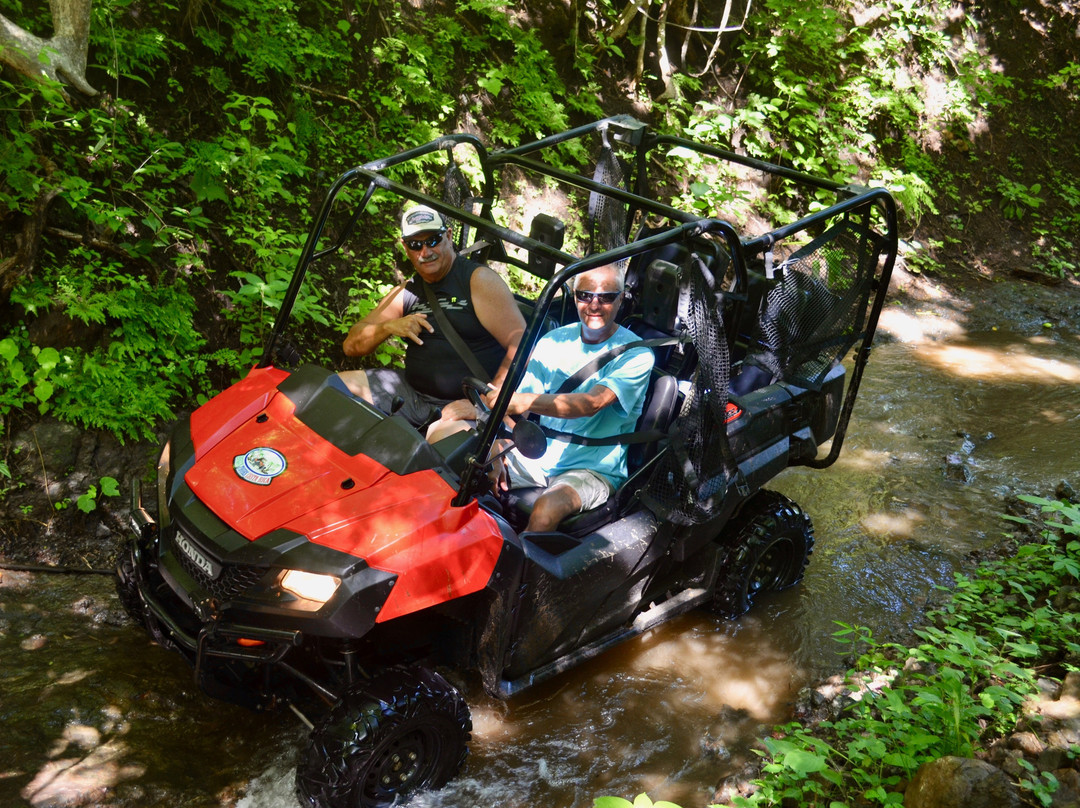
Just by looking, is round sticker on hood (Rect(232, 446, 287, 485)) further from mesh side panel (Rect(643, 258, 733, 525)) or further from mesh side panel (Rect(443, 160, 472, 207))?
mesh side panel (Rect(443, 160, 472, 207))

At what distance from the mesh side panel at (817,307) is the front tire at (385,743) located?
2.22 meters

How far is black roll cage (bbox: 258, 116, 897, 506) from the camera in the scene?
282cm

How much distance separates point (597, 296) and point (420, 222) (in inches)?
34.5

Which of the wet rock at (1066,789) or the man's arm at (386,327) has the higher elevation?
the man's arm at (386,327)

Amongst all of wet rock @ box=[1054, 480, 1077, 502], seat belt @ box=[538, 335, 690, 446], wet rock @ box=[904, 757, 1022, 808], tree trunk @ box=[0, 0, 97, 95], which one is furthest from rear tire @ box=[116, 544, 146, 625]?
wet rock @ box=[1054, 480, 1077, 502]

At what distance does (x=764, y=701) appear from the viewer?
3592mm

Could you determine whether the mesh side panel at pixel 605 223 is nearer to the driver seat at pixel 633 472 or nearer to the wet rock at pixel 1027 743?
the driver seat at pixel 633 472

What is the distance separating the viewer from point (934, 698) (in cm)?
297

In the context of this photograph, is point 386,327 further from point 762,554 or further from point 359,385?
point 762,554

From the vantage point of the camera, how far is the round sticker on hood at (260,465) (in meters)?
2.91

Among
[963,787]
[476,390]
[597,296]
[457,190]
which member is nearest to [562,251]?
[597,296]

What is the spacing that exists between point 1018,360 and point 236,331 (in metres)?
6.09

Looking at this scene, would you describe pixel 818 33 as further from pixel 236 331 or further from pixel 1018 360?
pixel 236 331

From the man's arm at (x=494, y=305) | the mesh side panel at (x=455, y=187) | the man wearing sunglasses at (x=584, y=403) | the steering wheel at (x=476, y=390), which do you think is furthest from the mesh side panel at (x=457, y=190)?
the steering wheel at (x=476, y=390)
